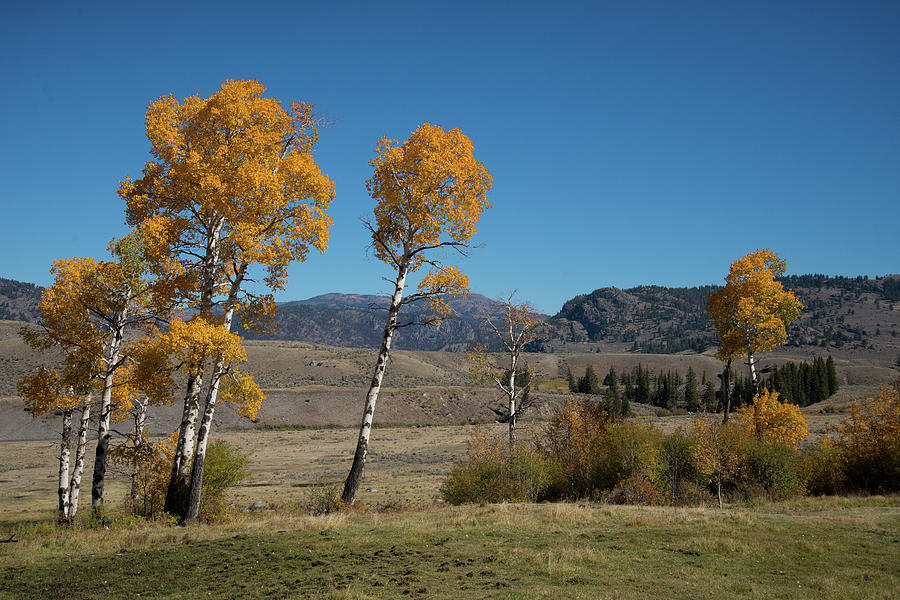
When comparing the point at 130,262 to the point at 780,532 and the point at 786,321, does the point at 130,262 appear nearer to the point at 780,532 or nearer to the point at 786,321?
the point at 780,532

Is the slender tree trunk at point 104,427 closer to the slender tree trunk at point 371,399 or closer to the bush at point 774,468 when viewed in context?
the slender tree trunk at point 371,399

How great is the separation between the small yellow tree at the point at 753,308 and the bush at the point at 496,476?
42.0 feet

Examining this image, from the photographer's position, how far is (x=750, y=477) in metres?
28.4

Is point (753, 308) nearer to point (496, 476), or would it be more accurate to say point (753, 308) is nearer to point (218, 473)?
point (496, 476)

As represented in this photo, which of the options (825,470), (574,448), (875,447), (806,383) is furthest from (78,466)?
(806,383)

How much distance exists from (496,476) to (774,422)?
15337 millimetres

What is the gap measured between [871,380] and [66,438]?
209 m

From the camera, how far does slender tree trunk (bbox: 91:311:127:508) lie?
18.6 metres

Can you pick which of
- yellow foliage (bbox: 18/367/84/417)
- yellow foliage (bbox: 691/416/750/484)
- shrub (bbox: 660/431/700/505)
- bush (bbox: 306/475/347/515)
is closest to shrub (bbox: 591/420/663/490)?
shrub (bbox: 660/431/700/505)

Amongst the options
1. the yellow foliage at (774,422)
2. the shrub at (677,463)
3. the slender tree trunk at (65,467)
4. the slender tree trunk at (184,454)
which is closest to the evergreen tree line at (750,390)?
the shrub at (677,463)

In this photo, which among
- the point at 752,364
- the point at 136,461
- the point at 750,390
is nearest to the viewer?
the point at 136,461

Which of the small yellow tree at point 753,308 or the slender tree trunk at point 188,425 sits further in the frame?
the small yellow tree at point 753,308

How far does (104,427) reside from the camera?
63.5ft

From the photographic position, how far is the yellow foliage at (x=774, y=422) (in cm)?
2820
